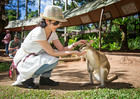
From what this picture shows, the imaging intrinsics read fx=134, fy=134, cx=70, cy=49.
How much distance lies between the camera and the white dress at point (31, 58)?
7.18ft

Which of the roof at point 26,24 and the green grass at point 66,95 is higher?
the roof at point 26,24

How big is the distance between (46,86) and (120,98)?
142 cm

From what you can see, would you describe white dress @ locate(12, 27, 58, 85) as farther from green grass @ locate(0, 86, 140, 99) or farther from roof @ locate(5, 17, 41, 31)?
roof @ locate(5, 17, 41, 31)

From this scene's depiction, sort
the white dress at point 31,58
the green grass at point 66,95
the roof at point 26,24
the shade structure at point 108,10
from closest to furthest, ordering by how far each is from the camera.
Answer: the green grass at point 66,95 < the white dress at point 31,58 < the shade structure at point 108,10 < the roof at point 26,24

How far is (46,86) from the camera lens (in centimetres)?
260

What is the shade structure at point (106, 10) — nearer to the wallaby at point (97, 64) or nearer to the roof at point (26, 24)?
the roof at point (26, 24)

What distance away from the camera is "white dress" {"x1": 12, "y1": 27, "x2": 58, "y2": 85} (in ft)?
7.18

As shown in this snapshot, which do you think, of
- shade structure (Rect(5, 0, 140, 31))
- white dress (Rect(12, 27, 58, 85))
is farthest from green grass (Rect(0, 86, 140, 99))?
shade structure (Rect(5, 0, 140, 31))

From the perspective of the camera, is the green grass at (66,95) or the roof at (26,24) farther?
the roof at (26,24)

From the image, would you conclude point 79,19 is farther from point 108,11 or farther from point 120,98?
point 120,98

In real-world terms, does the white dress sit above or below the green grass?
above

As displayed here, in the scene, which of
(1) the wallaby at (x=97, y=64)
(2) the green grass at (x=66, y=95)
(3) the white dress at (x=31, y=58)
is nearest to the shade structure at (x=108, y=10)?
(1) the wallaby at (x=97, y=64)

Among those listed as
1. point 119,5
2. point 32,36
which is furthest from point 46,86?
point 119,5

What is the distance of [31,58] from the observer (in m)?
2.27
